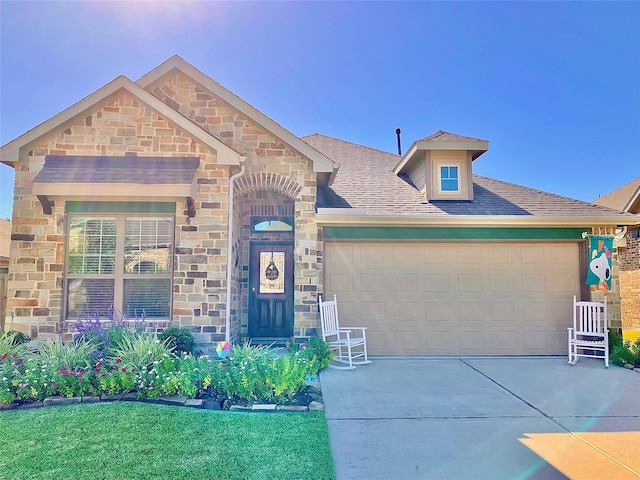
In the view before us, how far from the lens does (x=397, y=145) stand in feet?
49.1

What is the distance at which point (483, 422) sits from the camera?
4.59m

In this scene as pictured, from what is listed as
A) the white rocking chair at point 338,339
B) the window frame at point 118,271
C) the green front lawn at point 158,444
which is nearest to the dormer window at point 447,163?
the white rocking chair at point 338,339

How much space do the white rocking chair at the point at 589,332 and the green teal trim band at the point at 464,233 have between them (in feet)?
4.40

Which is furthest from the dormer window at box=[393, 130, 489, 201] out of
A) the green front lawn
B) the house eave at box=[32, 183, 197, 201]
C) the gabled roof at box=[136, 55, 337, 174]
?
the green front lawn

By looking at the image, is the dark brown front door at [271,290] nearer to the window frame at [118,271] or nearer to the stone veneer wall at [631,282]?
the window frame at [118,271]

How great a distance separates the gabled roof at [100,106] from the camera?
734 cm

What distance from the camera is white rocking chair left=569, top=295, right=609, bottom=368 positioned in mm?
7496

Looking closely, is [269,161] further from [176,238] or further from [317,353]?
[317,353]

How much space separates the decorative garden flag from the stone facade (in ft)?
17.8

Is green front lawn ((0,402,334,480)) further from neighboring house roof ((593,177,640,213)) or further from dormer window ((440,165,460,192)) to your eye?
neighboring house roof ((593,177,640,213))

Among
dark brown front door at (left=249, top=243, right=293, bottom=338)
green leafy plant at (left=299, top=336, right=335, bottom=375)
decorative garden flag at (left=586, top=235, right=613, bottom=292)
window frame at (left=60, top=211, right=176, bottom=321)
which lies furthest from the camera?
dark brown front door at (left=249, top=243, right=293, bottom=338)

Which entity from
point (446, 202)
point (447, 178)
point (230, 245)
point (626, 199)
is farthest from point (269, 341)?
point (626, 199)

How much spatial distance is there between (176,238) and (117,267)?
116 centimetres

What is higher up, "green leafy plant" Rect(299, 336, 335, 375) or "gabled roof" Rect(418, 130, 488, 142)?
"gabled roof" Rect(418, 130, 488, 142)
